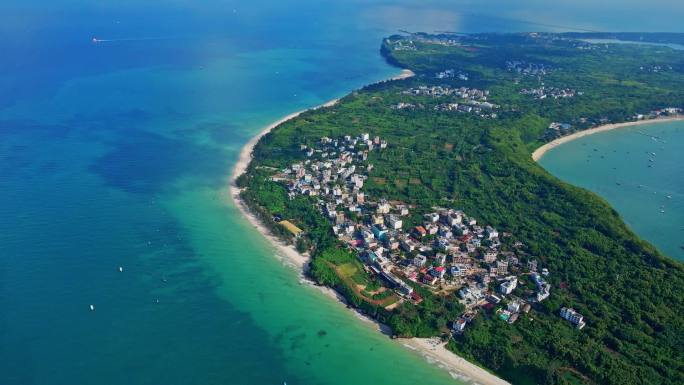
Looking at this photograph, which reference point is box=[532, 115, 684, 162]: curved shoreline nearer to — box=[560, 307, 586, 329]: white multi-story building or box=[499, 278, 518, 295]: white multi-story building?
box=[499, 278, 518, 295]: white multi-story building

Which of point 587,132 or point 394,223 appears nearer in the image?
point 394,223

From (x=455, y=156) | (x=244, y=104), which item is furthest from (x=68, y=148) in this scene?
(x=455, y=156)

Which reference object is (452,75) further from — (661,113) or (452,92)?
(661,113)

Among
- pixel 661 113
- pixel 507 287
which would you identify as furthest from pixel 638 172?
pixel 507 287

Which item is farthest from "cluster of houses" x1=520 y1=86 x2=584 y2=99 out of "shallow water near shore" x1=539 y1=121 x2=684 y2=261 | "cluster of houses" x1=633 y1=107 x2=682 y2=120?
"shallow water near shore" x1=539 y1=121 x2=684 y2=261

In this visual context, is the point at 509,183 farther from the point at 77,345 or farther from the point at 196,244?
the point at 77,345
